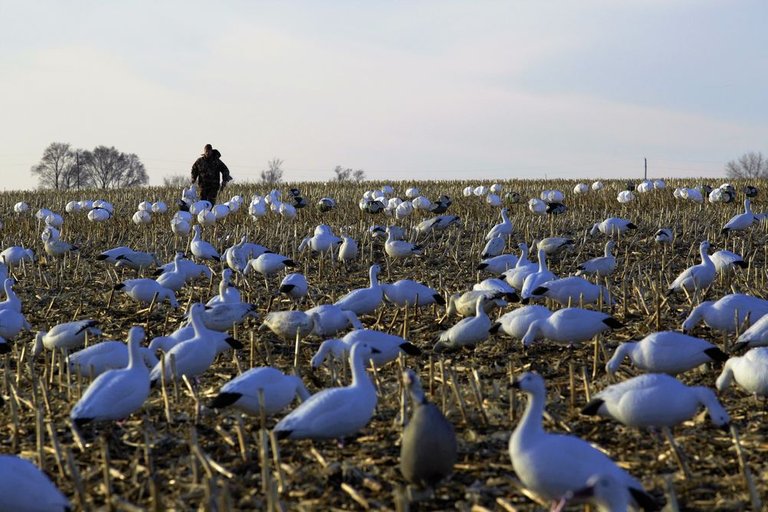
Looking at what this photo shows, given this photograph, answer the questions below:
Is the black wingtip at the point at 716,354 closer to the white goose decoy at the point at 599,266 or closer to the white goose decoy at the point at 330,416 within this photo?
the white goose decoy at the point at 330,416

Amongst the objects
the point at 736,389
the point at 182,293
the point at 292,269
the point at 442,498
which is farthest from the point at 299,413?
the point at 292,269

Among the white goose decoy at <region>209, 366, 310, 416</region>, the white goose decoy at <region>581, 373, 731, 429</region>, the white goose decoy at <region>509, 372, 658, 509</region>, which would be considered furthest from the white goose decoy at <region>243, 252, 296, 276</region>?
the white goose decoy at <region>509, 372, 658, 509</region>

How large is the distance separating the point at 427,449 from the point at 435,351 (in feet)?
11.8

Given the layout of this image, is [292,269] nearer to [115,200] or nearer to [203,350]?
[203,350]

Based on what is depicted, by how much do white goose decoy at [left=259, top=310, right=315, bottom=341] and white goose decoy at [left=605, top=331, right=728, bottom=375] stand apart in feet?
9.78

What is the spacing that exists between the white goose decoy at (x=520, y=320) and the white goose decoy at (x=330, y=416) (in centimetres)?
273

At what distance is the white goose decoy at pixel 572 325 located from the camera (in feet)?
→ 23.8

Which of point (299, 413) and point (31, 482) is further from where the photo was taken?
point (299, 413)

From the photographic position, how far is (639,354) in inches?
245

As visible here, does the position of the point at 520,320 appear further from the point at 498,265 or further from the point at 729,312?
the point at 498,265

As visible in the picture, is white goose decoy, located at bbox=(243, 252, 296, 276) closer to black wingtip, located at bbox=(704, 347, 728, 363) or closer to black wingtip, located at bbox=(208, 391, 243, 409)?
black wingtip, located at bbox=(208, 391, 243, 409)

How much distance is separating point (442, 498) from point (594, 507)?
79 cm

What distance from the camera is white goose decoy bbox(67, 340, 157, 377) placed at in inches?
268

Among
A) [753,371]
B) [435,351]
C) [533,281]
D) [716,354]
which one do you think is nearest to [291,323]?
[435,351]
